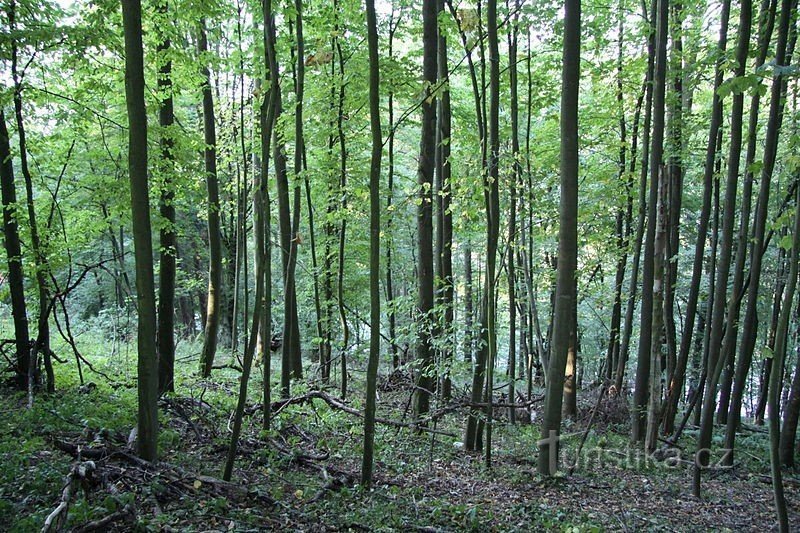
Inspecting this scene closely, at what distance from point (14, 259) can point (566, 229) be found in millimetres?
7798

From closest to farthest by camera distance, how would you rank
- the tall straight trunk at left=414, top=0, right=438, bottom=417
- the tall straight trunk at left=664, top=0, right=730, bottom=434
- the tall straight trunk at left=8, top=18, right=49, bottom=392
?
the tall straight trunk at left=8, top=18, right=49, bottom=392 < the tall straight trunk at left=664, top=0, right=730, bottom=434 < the tall straight trunk at left=414, top=0, right=438, bottom=417

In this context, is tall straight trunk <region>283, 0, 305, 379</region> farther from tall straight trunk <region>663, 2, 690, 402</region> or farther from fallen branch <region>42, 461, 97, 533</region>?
tall straight trunk <region>663, 2, 690, 402</region>

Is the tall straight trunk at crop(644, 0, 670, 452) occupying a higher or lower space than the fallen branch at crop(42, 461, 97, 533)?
higher

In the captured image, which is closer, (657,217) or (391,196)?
(657,217)

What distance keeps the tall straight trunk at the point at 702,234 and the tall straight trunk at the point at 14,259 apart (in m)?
9.51

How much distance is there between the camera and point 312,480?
218 inches

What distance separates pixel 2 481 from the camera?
13.6 feet

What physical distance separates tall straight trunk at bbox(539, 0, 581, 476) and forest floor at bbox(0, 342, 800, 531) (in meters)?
0.81

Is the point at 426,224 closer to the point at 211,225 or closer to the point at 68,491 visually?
the point at 68,491

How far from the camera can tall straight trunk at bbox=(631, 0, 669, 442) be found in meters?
7.08

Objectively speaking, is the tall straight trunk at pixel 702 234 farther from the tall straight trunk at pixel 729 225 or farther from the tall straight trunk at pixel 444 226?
the tall straight trunk at pixel 444 226

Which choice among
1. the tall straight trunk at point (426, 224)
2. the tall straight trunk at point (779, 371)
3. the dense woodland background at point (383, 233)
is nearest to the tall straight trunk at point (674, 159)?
the dense woodland background at point (383, 233)

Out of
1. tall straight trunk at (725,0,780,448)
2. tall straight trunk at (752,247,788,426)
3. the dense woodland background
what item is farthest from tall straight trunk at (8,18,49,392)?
tall straight trunk at (752,247,788,426)

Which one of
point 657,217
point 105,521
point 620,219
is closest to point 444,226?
point 657,217
